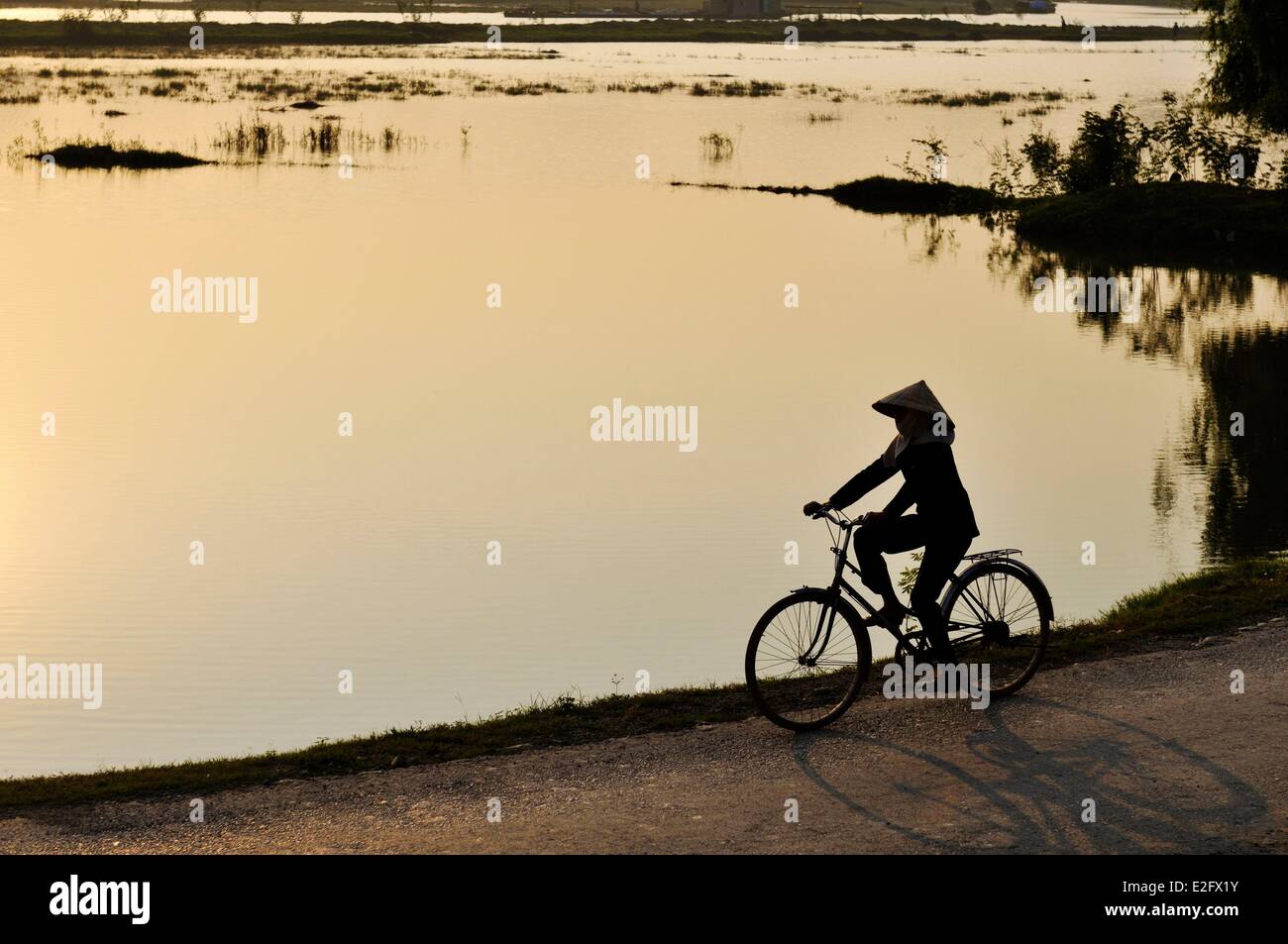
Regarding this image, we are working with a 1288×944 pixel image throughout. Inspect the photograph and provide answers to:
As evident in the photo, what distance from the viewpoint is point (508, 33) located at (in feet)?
501

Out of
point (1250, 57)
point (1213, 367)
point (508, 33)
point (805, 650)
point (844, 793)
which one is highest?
point (508, 33)

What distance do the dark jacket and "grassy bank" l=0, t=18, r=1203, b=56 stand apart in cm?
11163

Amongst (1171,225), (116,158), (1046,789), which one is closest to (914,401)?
(1046,789)

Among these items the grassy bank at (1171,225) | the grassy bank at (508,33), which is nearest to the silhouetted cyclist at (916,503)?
the grassy bank at (1171,225)

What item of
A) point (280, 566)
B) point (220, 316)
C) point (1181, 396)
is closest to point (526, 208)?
point (220, 316)

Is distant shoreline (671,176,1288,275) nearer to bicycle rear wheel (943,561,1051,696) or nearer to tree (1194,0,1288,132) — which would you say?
tree (1194,0,1288,132)

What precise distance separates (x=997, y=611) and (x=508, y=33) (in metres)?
147

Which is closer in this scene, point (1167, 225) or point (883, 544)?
point (883, 544)

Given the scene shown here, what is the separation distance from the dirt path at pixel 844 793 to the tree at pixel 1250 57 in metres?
35.0

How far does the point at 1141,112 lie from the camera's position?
82.6 m

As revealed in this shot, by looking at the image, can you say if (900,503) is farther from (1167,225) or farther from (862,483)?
(1167,225)

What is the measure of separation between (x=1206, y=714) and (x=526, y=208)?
138ft

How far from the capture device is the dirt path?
31.7 feet
